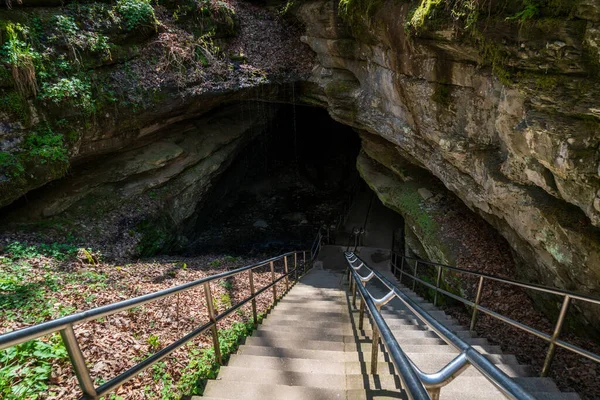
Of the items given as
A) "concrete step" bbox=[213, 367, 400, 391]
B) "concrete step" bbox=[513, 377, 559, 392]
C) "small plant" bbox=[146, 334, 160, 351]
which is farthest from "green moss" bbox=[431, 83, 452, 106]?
"small plant" bbox=[146, 334, 160, 351]

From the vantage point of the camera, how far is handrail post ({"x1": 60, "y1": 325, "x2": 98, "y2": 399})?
1.60 meters

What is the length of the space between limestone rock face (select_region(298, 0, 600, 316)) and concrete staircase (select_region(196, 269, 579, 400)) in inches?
86.4

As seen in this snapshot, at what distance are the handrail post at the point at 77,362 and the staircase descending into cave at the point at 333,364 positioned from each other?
1.20 meters

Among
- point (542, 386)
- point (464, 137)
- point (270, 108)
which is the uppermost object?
point (270, 108)

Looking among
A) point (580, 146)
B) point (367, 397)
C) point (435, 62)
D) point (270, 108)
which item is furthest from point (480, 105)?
point (270, 108)

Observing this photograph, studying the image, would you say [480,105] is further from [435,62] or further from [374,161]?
[374,161]

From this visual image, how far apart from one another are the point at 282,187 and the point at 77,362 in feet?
55.6

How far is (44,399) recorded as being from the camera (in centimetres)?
272

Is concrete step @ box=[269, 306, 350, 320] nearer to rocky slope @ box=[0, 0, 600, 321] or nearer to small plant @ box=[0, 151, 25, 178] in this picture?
rocky slope @ box=[0, 0, 600, 321]

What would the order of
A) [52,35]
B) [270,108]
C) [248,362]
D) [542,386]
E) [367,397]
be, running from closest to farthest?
1. [367,397]
2. [542,386]
3. [248,362]
4. [52,35]
5. [270,108]

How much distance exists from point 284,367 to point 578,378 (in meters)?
3.67

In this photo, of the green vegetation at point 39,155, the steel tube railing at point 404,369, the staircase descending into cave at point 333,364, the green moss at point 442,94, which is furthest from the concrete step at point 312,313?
the green vegetation at point 39,155

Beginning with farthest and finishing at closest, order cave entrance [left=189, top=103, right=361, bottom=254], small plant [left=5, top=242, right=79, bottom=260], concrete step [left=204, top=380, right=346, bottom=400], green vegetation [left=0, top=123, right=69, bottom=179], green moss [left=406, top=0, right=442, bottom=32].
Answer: cave entrance [left=189, top=103, right=361, bottom=254]
green vegetation [left=0, top=123, right=69, bottom=179]
small plant [left=5, top=242, right=79, bottom=260]
green moss [left=406, top=0, right=442, bottom=32]
concrete step [left=204, top=380, right=346, bottom=400]

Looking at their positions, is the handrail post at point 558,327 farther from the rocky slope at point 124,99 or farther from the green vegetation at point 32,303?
the rocky slope at point 124,99
